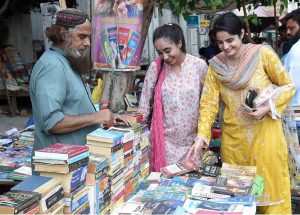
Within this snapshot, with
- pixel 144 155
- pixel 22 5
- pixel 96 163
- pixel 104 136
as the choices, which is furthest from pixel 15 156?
pixel 22 5

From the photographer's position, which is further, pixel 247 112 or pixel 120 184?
pixel 247 112

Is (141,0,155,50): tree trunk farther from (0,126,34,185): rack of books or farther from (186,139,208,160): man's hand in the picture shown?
(0,126,34,185): rack of books

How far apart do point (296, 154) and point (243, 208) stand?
1.21 meters

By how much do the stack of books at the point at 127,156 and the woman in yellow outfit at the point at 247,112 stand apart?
20.8 inches

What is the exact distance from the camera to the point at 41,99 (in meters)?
2.20

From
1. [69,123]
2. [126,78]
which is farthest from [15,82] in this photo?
[69,123]

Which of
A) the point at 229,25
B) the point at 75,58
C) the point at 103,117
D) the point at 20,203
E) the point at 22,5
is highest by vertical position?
the point at 22,5

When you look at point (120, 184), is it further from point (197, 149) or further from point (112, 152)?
point (197, 149)

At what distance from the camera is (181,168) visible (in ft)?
8.77

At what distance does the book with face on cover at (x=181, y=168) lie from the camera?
2.61 metres

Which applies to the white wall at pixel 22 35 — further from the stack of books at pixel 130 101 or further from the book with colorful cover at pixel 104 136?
the book with colorful cover at pixel 104 136

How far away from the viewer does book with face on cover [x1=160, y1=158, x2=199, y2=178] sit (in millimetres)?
2609

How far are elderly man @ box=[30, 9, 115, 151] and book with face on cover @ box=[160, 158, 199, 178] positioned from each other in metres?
0.50

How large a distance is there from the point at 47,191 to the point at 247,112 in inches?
58.4
